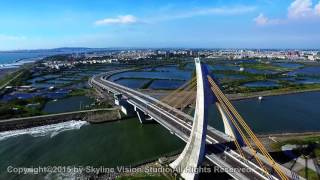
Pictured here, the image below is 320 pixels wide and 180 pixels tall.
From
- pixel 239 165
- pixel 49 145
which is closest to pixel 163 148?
pixel 239 165

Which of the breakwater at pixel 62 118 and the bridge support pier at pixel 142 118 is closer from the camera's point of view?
the breakwater at pixel 62 118

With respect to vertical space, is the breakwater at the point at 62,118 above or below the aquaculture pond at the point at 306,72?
below

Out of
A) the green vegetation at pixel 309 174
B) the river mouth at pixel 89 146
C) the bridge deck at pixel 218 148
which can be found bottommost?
the river mouth at pixel 89 146

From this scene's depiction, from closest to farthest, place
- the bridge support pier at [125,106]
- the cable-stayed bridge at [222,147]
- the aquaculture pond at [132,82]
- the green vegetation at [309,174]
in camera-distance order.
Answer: the cable-stayed bridge at [222,147]
the green vegetation at [309,174]
the bridge support pier at [125,106]
the aquaculture pond at [132,82]

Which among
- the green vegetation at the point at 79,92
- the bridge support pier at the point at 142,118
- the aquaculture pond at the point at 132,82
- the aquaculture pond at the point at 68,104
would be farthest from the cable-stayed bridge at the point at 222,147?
the aquaculture pond at the point at 132,82

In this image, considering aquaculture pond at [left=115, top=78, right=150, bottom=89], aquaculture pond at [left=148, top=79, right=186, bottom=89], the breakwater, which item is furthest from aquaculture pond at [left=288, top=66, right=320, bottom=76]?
the breakwater

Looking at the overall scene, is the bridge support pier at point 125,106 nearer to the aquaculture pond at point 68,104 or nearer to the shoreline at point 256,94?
the aquaculture pond at point 68,104

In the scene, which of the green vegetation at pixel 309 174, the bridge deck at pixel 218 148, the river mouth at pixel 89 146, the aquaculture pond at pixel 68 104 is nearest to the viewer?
the bridge deck at pixel 218 148

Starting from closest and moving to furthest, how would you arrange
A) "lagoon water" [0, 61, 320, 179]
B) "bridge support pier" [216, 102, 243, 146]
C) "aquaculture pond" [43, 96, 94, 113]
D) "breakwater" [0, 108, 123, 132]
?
"bridge support pier" [216, 102, 243, 146] < "lagoon water" [0, 61, 320, 179] < "breakwater" [0, 108, 123, 132] < "aquaculture pond" [43, 96, 94, 113]

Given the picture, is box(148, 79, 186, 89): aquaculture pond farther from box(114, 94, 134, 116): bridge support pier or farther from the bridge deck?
the bridge deck
